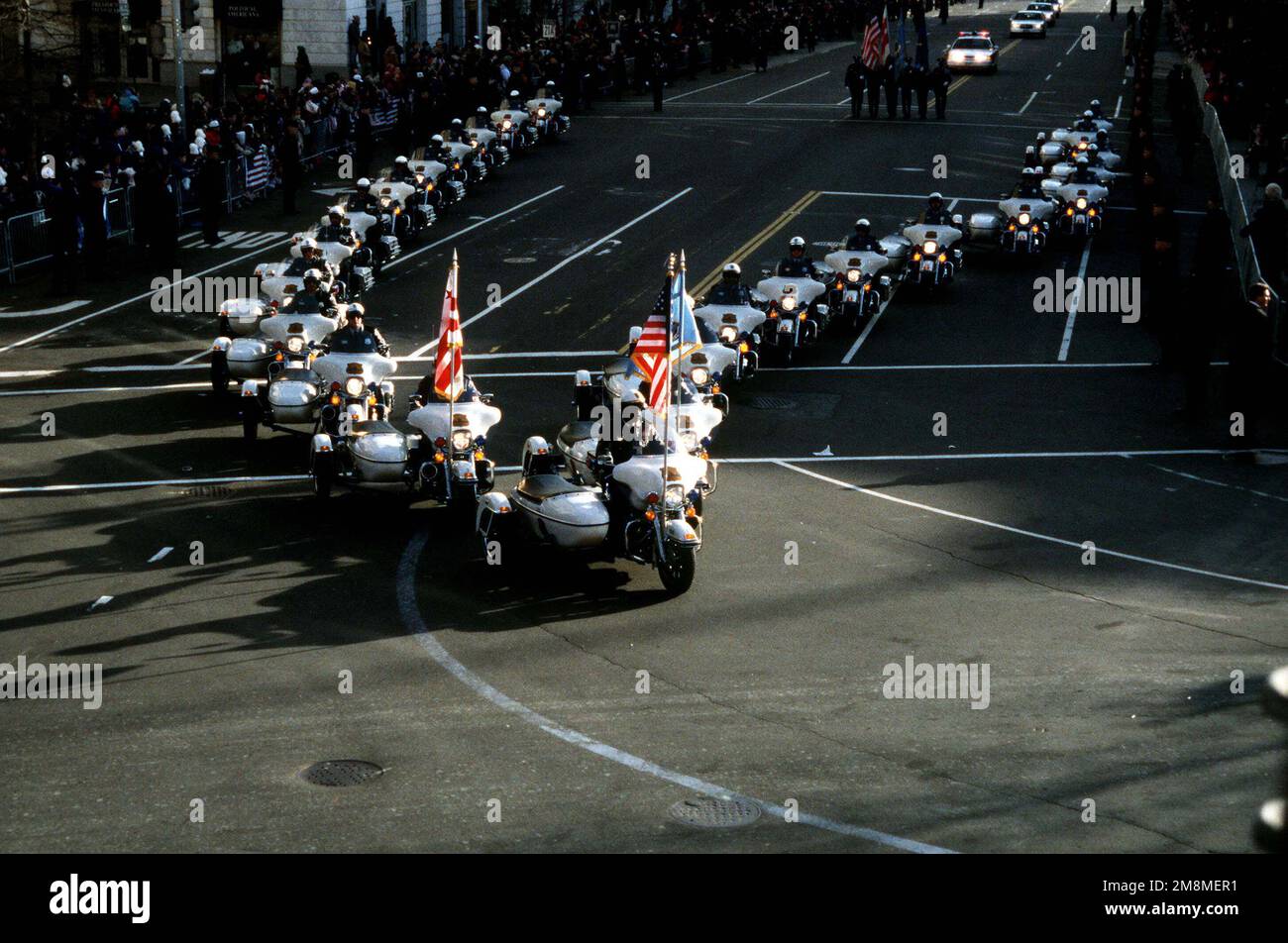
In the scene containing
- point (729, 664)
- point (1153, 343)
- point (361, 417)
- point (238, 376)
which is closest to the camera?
point (729, 664)

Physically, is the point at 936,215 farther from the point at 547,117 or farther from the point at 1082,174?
the point at 547,117

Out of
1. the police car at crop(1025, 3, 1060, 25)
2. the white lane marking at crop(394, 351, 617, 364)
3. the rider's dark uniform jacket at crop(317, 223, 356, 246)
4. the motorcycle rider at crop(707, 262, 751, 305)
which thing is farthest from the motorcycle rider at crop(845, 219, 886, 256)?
the police car at crop(1025, 3, 1060, 25)

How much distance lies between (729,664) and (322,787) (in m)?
4.07

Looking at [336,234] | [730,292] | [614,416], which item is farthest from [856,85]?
[614,416]

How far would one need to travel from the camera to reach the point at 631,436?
60.9 ft

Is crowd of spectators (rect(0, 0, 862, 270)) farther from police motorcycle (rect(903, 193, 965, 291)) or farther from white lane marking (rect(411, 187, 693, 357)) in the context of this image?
police motorcycle (rect(903, 193, 965, 291))

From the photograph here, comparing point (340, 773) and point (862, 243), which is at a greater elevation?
point (862, 243)

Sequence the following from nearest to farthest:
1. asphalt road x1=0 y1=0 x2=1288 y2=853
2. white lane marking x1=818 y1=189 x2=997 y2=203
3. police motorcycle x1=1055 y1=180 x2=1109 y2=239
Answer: asphalt road x1=0 y1=0 x2=1288 y2=853 → police motorcycle x1=1055 y1=180 x2=1109 y2=239 → white lane marking x1=818 y1=189 x2=997 y2=203

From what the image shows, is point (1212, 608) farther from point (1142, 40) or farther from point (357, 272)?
point (1142, 40)

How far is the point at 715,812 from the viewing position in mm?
11922

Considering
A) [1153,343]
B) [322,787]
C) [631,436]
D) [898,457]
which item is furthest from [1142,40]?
[322,787]

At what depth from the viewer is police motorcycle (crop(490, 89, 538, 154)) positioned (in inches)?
1861

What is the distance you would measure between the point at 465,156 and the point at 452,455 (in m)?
24.5

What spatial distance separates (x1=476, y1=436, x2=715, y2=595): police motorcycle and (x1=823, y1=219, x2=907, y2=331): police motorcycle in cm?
1206
